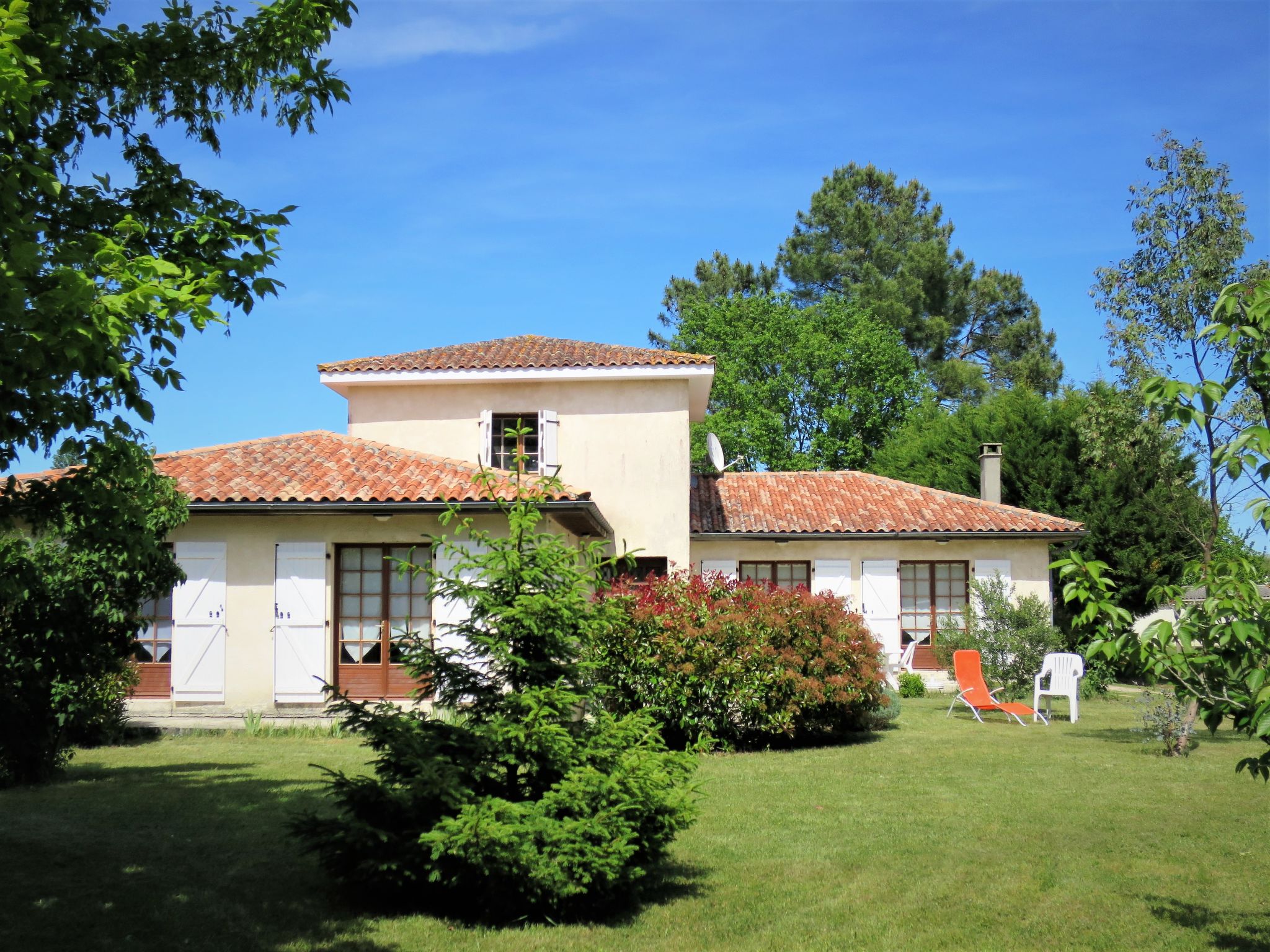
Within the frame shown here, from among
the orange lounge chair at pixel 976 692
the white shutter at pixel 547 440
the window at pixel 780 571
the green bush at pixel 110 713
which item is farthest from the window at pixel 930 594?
the green bush at pixel 110 713

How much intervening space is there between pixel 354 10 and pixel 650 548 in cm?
1293

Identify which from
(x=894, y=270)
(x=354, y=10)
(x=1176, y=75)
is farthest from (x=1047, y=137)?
(x=894, y=270)

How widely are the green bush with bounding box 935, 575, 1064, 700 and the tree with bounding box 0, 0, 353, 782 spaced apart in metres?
14.0

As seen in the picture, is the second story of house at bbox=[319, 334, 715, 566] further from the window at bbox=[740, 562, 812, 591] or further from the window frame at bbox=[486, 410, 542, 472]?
the window at bbox=[740, 562, 812, 591]

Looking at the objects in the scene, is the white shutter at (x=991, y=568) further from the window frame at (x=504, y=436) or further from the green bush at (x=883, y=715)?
the window frame at (x=504, y=436)

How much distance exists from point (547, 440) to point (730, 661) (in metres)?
6.91

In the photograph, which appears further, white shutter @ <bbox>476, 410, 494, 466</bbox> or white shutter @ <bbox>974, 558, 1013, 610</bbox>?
white shutter @ <bbox>974, 558, 1013, 610</bbox>

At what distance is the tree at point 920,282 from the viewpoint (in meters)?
38.5

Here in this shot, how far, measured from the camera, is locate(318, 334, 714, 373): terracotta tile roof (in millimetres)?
17891

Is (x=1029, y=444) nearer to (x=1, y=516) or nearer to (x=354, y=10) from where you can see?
(x=354, y=10)

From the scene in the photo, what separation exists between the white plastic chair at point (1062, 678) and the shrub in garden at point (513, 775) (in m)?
11.3

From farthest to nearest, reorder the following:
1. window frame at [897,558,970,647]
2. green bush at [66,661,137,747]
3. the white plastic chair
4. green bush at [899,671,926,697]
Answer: window frame at [897,558,970,647] → green bush at [899,671,926,697] → the white plastic chair → green bush at [66,661,137,747]

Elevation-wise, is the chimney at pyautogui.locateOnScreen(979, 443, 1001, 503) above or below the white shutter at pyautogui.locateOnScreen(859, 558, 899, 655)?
above

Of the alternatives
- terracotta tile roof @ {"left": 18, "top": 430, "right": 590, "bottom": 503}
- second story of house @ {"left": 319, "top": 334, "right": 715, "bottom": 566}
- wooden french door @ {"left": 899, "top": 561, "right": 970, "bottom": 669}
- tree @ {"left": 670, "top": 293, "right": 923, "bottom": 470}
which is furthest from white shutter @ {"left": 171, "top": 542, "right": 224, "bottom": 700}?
tree @ {"left": 670, "top": 293, "right": 923, "bottom": 470}
